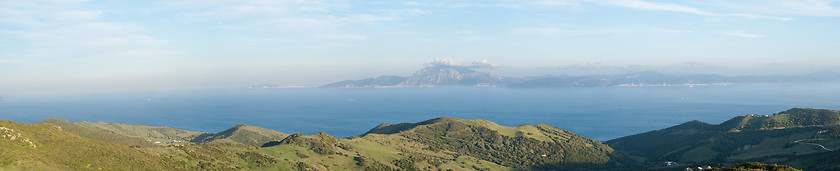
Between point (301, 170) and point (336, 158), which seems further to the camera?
point (336, 158)

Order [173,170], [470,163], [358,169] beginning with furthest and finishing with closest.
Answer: [470,163], [358,169], [173,170]

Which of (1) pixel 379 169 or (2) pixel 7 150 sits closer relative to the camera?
(2) pixel 7 150

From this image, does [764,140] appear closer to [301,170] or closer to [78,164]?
[301,170]

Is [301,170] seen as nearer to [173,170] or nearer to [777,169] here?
[173,170]

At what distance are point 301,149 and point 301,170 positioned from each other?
910 inches

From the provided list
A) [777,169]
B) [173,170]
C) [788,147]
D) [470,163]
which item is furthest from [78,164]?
[788,147]

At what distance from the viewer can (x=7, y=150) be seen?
80625 mm

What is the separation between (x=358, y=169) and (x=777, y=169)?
11653 cm

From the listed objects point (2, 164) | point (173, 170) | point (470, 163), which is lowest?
point (470, 163)

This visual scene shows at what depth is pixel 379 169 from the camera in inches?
6407

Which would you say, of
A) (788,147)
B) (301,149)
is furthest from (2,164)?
(788,147)

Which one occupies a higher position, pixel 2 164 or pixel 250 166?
pixel 2 164

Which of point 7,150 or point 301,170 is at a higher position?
point 7,150

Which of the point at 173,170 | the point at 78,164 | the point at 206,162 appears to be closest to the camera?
the point at 78,164
